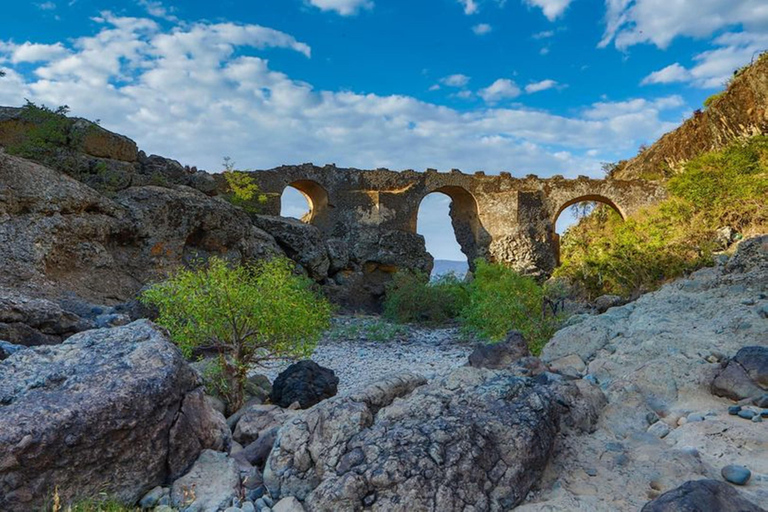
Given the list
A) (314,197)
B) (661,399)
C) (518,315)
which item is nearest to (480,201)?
(314,197)

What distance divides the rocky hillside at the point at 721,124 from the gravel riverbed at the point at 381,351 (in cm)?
1479

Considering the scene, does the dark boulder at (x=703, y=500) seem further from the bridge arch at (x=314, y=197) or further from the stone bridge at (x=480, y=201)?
the bridge arch at (x=314, y=197)

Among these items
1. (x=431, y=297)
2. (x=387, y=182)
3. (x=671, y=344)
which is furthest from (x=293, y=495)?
(x=387, y=182)

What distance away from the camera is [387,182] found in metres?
25.2

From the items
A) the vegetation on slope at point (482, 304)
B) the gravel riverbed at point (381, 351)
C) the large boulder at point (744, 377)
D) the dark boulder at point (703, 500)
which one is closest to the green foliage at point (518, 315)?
the vegetation on slope at point (482, 304)

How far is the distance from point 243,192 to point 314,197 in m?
6.26

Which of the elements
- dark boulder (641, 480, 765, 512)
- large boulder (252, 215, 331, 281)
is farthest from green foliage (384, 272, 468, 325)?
dark boulder (641, 480, 765, 512)

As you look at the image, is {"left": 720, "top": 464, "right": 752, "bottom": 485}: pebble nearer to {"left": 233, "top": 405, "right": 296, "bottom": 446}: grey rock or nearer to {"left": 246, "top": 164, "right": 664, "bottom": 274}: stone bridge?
{"left": 233, "top": 405, "right": 296, "bottom": 446}: grey rock

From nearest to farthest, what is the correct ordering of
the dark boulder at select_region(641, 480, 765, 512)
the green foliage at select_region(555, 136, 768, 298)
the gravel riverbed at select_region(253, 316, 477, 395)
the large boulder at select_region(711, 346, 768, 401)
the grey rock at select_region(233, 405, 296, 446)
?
the dark boulder at select_region(641, 480, 765, 512) < the large boulder at select_region(711, 346, 768, 401) < the grey rock at select_region(233, 405, 296, 446) < the gravel riverbed at select_region(253, 316, 477, 395) < the green foliage at select_region(555, 136, 768, 298)

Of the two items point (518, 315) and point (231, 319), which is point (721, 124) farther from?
point (231, 319)

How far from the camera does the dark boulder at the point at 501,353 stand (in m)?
7.10

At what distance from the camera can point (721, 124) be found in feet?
71.5

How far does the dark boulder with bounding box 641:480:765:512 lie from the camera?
8.98 feet

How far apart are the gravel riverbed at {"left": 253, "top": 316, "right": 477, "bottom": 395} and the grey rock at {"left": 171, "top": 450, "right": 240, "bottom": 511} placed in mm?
3314
